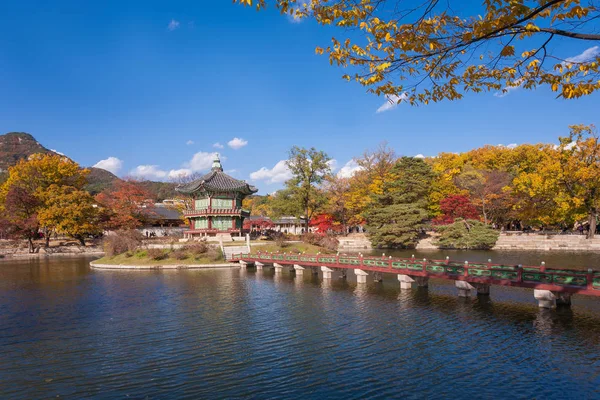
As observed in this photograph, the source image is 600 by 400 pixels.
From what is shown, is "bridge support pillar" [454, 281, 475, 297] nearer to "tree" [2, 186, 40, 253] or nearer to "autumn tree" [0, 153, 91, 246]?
"autumn tree" [0, 153, 91, 246]

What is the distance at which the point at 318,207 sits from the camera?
191 feet

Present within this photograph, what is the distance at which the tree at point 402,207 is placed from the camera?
175 feet

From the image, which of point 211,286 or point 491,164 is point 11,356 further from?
point 491,164

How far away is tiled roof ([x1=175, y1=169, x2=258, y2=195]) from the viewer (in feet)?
169

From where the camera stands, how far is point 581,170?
137 ft

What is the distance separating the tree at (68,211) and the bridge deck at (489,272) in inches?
1641

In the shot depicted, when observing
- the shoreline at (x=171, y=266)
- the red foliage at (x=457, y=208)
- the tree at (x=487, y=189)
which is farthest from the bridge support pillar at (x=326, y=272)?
the tree at (x=487, y=189)

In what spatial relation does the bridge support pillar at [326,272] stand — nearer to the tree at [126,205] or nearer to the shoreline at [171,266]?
the shoreline at [171,266]

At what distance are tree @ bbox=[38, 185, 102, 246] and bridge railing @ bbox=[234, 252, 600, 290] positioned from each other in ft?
134

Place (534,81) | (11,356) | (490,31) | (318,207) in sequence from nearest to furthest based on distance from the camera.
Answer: (490,31)
(534,81)
(11,356)
(318,207)

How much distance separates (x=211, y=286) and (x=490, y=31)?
23.8 meters

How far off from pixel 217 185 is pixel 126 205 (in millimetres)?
20944

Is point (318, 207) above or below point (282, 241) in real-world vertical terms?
above

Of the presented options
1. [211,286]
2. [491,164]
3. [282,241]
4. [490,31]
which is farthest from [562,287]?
[491,164]
